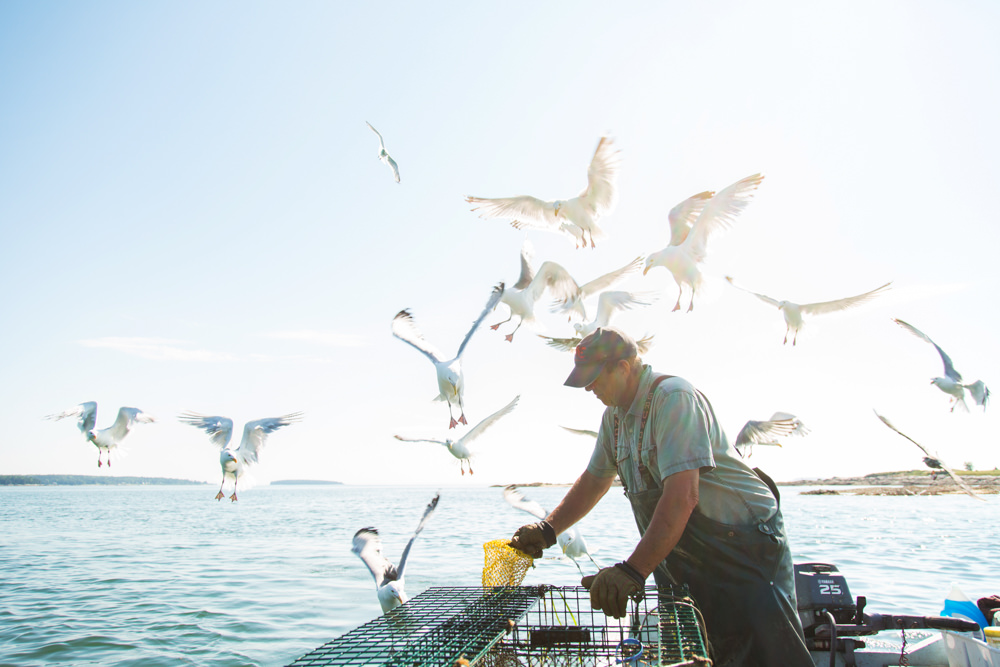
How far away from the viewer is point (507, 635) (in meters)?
2.25

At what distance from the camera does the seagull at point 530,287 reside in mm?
8672

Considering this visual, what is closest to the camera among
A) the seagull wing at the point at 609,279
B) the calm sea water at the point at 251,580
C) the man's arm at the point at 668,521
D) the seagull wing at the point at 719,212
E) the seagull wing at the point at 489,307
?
the man's arm at the point at 668,521

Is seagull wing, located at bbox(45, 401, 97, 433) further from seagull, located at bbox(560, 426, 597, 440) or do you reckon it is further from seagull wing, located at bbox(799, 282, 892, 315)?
seagull wing, located at bbox(799, 282, 892, 315)

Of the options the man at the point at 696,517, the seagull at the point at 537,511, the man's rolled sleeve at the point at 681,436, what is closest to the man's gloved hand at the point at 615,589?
the man at the point at 696,517

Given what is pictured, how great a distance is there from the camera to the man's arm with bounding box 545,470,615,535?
2.99 m

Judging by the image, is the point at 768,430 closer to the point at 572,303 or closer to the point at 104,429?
the point at 572,303

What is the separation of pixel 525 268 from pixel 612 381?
651cm

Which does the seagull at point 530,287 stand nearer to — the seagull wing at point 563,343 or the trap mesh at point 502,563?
the seagull wing at point 563,343

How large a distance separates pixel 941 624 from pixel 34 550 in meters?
17.9

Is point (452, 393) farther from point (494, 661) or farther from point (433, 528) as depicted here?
point (433, 528)

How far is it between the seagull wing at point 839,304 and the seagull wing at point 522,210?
3590mm

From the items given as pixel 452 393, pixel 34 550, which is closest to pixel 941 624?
pixel 452 393

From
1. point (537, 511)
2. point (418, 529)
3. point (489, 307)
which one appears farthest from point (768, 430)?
point (418, 529)

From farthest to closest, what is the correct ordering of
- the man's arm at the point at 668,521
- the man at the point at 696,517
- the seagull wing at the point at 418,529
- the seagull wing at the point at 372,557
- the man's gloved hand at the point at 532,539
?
1. the seagull wing at the point at 372,557
2. the seagull wing at the point at 418,529
3. the man's gloved hand at the point at 532,539
4. the man at the point at 696,517
5. the man's arm at the point at 668,521
